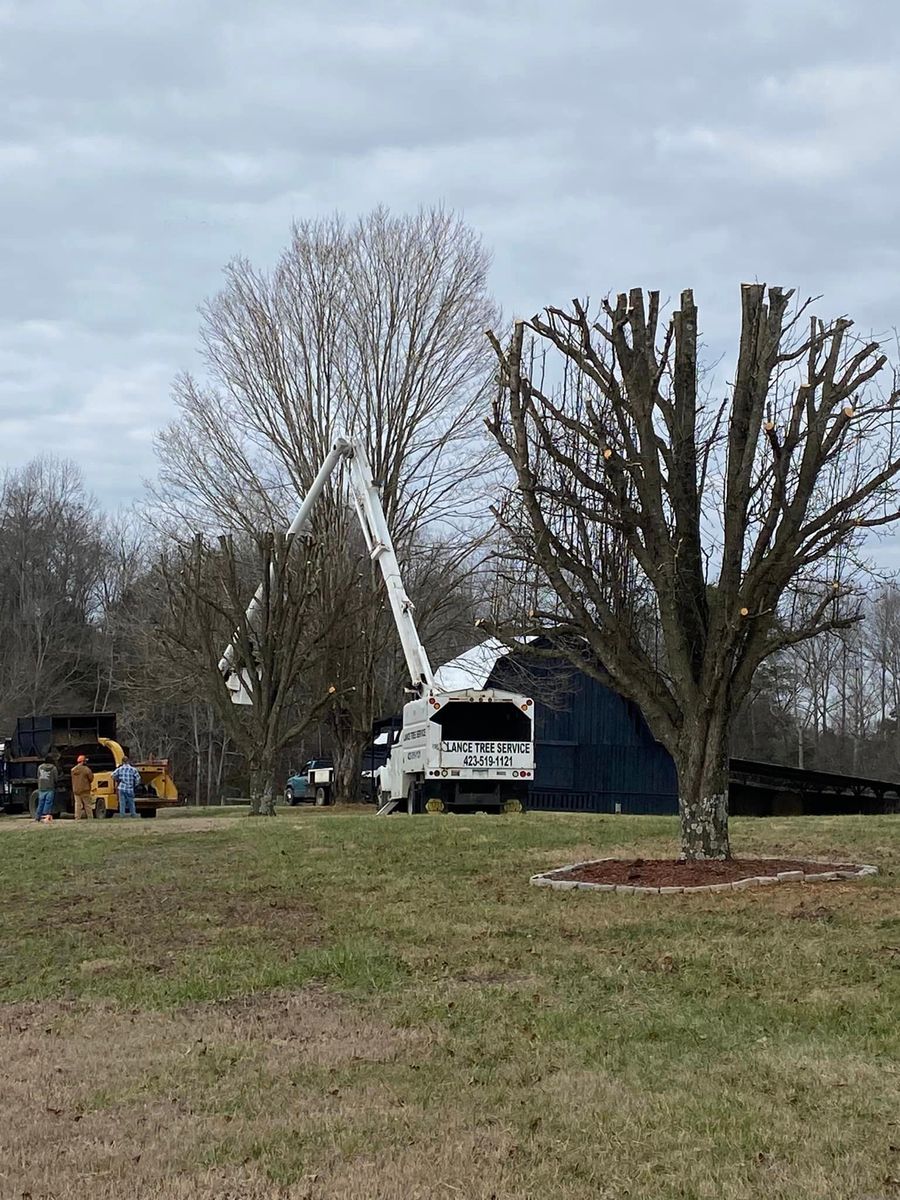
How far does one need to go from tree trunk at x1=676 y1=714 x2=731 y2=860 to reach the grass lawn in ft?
4.31

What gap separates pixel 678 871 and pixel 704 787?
2.73 ft

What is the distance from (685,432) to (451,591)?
2396 cm

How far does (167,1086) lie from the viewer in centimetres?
604

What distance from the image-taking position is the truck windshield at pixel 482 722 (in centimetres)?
2591

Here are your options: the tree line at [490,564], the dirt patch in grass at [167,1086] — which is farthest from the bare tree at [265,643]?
the dirt patch in grass at [167,1086]

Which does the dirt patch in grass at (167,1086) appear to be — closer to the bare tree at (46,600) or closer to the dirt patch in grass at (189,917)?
the dirt patch in grass at (189,917)

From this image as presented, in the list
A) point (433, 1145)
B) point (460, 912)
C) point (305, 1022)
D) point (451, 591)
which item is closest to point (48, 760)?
point (451, 591)

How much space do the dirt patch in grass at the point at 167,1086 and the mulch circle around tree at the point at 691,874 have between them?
402cm

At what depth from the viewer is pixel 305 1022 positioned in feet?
23.7

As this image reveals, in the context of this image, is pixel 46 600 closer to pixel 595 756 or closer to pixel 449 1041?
pixel 595 756

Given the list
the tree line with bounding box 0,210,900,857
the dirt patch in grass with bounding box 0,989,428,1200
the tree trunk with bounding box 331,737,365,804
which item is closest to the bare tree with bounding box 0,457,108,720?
the tree line with bounding box 0,210,900,857

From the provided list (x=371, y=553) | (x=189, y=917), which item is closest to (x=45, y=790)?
(x=371, y=553)

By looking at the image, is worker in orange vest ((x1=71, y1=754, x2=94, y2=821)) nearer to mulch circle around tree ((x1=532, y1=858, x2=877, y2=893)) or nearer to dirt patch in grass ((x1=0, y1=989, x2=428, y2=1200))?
mulch circle around tree ((x1=532, y1=858, x2=877, y2=893))

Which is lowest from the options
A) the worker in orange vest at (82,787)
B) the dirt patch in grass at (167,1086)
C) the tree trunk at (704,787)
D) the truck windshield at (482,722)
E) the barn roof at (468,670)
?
the dirt patch in grass at (167,1086)
